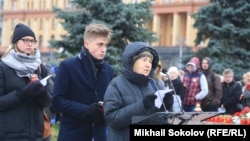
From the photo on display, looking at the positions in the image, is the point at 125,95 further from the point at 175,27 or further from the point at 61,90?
Answer: the point at 175,27

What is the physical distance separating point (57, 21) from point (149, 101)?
77926 mm

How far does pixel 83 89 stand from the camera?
17.7ft

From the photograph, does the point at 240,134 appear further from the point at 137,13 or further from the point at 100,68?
the point at 137,13

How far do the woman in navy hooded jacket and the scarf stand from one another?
13.0 inches

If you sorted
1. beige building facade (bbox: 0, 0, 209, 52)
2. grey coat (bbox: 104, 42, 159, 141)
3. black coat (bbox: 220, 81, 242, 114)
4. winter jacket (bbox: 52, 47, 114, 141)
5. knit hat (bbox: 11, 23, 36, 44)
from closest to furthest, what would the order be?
grey coat (bbox: 104, 42, 159, 141)
winter jacket (bbox: 52, 47, 114, 141)
knit hat (bbox: 11, 23, 36, 44)
black coat (bbox: 220, 81, 242, 114)
beige building facade (bbox: 0, 0, 209, 52)

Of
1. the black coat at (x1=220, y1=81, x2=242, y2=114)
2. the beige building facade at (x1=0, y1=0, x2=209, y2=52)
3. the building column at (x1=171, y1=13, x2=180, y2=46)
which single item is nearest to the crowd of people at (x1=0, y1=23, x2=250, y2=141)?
the black coat at (x1=220, y1=81, x2=242, y2=114)

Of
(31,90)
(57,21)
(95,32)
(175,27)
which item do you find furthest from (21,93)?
(175,27)

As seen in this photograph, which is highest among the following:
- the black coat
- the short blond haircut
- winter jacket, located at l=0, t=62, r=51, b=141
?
the short blond haircut

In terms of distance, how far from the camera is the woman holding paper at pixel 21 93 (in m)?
5.38

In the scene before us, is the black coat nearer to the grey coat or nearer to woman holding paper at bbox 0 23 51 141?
woman holding paper at bbox 0 23 51 141

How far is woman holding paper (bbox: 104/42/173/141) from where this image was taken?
4508 mm

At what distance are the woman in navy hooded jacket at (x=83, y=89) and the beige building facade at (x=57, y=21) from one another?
69990 millimetres

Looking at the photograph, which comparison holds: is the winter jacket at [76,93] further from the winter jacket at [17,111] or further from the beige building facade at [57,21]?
the beige building facade at [57,21]

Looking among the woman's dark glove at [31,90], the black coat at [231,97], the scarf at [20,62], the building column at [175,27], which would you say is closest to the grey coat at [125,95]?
the woman's dark glove at [31,90]
